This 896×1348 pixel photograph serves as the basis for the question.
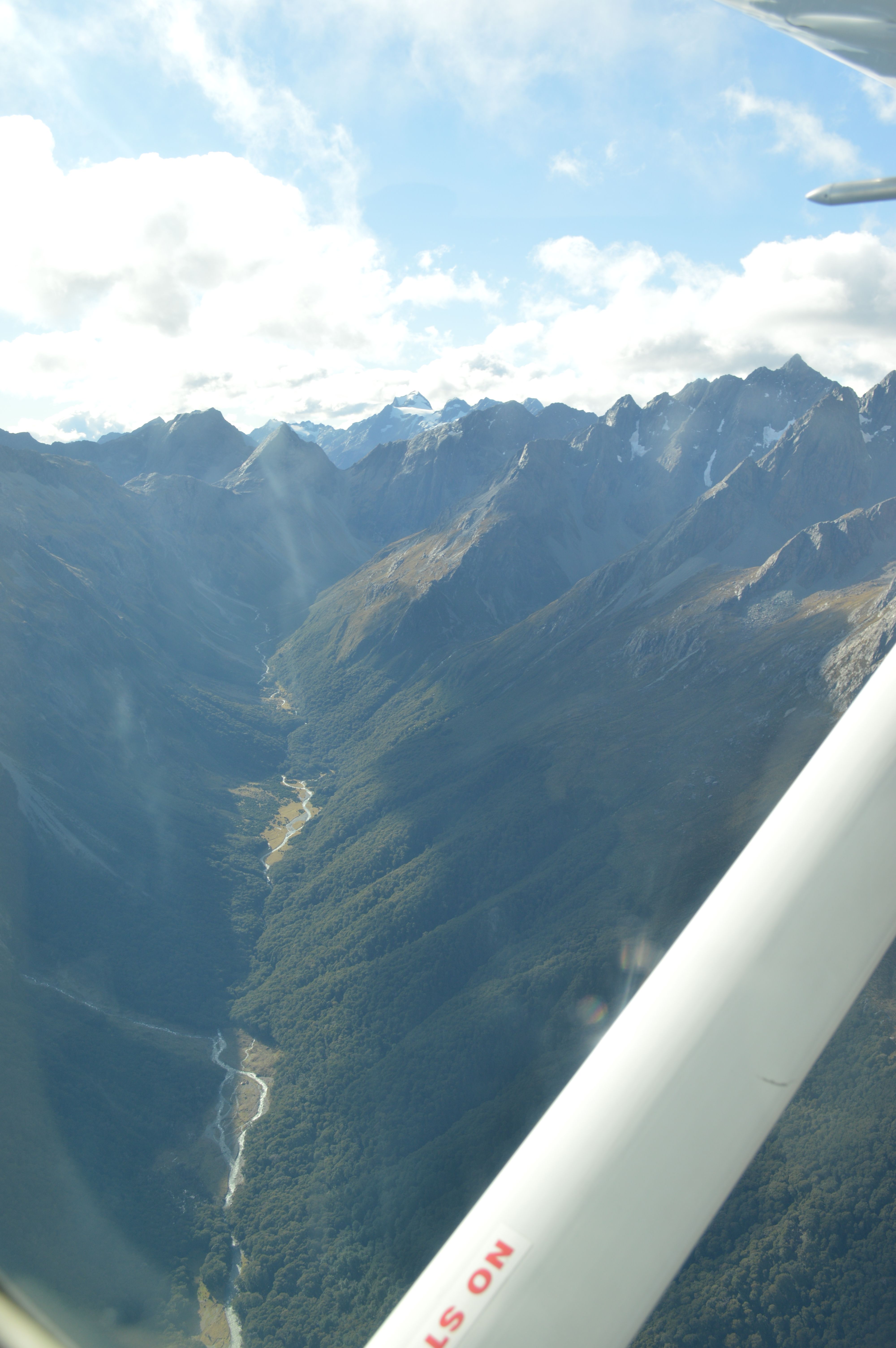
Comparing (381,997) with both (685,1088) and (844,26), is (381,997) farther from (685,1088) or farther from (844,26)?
(844,26)

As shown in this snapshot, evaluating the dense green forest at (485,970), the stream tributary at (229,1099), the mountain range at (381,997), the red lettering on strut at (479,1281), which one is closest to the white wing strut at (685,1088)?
the red lettering on strut at (479,1281)

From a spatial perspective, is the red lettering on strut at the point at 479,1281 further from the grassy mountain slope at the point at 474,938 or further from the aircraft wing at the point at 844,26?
the grassy mountain slope at the point at 474,938

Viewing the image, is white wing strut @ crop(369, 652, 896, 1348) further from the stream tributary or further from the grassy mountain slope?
the stream tributary

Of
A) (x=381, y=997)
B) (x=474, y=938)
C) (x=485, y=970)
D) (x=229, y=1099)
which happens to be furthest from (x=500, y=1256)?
(x=474, y=938)

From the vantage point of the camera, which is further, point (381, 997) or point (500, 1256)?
point (381, 997)

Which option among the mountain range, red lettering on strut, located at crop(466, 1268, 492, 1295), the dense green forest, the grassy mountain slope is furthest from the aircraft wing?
the grassy mountain slope

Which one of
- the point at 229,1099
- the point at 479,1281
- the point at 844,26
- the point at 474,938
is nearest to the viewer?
the point at 479,1281

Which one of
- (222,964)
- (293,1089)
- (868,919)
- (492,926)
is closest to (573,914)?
(492,926)
